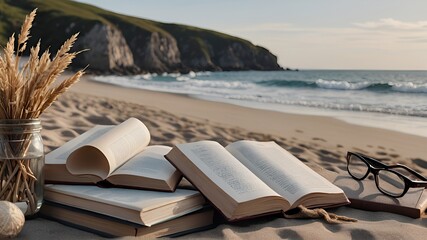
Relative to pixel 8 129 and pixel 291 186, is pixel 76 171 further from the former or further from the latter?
pixel 291 186

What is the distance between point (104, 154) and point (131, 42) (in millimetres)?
73283

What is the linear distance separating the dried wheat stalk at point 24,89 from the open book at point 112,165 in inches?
12.6

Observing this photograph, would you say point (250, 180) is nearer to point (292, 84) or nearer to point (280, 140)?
point (280, 140)

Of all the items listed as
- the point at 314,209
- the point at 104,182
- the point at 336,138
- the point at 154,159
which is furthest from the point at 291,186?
the point at 336,138

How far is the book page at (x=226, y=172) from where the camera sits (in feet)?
7.89

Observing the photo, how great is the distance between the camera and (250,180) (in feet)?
8.21

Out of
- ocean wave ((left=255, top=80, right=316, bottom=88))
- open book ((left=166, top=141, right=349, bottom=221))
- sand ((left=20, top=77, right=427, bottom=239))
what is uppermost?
open book ((left=166, top=141, right=349, bottom=221))

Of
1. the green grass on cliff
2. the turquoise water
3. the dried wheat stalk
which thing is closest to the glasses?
the dried wheat stalk

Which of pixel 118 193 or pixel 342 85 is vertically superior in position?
pixel 118 193

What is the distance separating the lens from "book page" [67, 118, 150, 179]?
2576 millimetres

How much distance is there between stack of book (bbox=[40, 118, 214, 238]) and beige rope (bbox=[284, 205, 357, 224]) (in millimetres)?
467

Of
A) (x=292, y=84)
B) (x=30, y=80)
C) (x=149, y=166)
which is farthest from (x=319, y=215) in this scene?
(x=292, y=84)

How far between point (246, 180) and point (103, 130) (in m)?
1.14

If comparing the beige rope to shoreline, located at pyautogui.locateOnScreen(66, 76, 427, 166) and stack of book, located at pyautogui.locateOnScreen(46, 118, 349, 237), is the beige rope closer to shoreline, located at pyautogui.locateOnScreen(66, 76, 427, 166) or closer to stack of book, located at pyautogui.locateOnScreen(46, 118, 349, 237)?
stack of book, located at pyautogui.locateOnScreen(46, 118, 349, 237)
